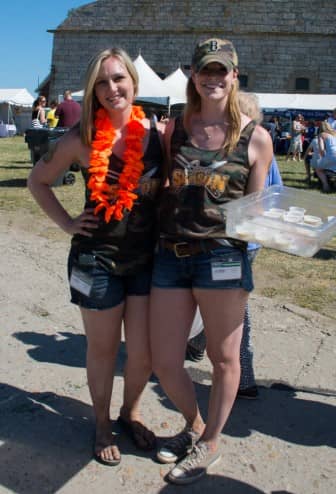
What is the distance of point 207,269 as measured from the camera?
7.59ft

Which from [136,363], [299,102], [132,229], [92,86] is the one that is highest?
[299,102]

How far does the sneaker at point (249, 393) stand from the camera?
3.31 m

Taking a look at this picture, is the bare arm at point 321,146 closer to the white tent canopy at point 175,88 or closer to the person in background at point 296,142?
the white tent canopy at point 175,88

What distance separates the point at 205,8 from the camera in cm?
3588

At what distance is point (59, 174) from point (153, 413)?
4.69ft

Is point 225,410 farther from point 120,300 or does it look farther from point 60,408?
point 60,408

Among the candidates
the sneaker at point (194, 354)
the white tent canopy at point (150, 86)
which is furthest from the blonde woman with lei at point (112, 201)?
the white tent canopy at point (150, 86)

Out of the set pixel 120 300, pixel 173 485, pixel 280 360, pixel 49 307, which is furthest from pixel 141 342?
pixel 49 307

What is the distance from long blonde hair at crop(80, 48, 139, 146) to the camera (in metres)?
2.38

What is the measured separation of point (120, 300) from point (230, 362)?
22.2 inches

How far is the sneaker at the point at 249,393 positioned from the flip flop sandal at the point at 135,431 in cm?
72

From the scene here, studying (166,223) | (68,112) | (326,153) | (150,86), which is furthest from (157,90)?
(166,223)

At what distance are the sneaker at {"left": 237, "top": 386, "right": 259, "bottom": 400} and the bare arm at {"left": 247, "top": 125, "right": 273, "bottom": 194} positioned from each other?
4.70ft

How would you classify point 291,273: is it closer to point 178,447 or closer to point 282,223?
point 178,447
